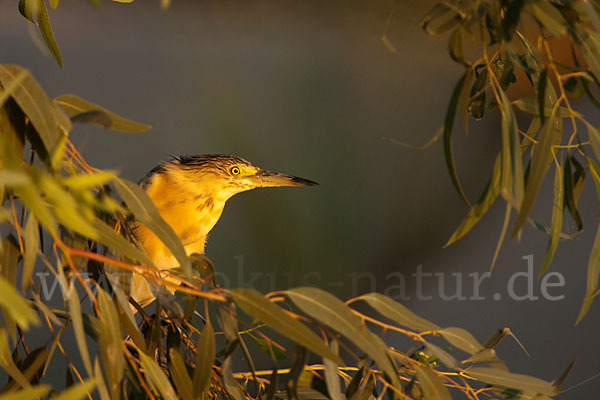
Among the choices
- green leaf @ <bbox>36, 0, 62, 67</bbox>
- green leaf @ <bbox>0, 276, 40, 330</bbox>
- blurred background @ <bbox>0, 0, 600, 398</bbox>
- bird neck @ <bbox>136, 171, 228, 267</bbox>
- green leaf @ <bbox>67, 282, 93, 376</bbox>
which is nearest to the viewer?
green leaf @ <bbox>0, 276, 40, 330</bbox>

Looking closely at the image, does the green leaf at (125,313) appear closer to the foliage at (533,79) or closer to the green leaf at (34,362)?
the green leaf at (34,362)

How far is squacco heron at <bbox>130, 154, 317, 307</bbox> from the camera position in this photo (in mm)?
1599

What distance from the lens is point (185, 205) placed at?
1630mm

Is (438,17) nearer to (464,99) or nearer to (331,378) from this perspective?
(464,99)

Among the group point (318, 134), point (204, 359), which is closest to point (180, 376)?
point (204, 359)

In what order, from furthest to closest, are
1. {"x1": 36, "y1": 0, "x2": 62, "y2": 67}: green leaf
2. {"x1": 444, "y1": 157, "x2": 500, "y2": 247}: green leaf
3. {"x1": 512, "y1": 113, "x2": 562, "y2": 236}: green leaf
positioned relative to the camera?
{"x1": 36, "y1": 0, "x2": 62, "y2": 67}: green leaf < {"x1": 444, "y1": 157, "x2": 500, "y2": 247}: green leaf < {"x1": 512, "y1": 113, "x2": 562, "y2": 236}: green leaf

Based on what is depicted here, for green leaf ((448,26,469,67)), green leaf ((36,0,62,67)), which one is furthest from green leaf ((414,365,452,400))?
green leaf ((36,0,62,67))

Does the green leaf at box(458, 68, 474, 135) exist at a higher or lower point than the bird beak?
higher

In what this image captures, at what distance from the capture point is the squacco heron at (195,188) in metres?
1.60

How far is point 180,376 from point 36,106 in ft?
1.26

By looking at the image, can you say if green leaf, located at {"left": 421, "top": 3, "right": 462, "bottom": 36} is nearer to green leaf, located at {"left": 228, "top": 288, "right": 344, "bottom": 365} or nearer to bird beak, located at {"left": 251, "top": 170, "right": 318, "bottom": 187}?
green leaf, located at {"left": 228, "top": 288, "right": 344, "bottom": 365}

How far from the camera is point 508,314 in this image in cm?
330

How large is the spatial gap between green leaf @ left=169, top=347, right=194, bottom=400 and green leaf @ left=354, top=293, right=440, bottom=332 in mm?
258

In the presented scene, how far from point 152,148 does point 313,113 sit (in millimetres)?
867
